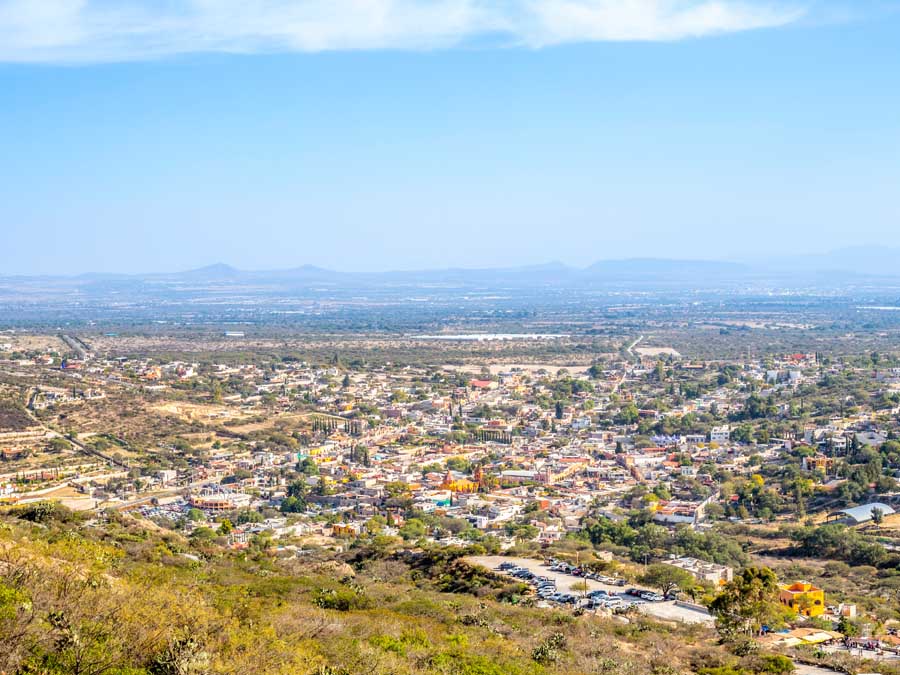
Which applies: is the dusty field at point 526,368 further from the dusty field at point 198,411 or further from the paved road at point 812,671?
the paved road at point 812,671

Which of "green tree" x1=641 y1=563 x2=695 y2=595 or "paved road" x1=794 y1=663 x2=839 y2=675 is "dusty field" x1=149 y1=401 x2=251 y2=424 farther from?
"paved road" x1=794 y1=663 x2=839 y2=675

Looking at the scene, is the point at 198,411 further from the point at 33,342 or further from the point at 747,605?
the point at 33,342

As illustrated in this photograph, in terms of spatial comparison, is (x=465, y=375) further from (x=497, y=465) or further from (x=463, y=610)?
(x=463, y=610)

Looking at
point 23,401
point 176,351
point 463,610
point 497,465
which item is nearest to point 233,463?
point 497,465

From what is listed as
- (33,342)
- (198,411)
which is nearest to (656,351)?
(198,411)

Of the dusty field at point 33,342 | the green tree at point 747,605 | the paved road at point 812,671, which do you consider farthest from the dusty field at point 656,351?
the paved road at point 812,671

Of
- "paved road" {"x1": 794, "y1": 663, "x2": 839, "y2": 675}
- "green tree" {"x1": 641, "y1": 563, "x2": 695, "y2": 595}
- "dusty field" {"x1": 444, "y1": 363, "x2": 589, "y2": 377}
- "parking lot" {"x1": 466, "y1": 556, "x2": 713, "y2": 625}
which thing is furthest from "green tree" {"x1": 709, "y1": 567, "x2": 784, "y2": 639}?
"dusty field" {"x1": 444, "y1": 363, "x2": 589, "y2": 377}
